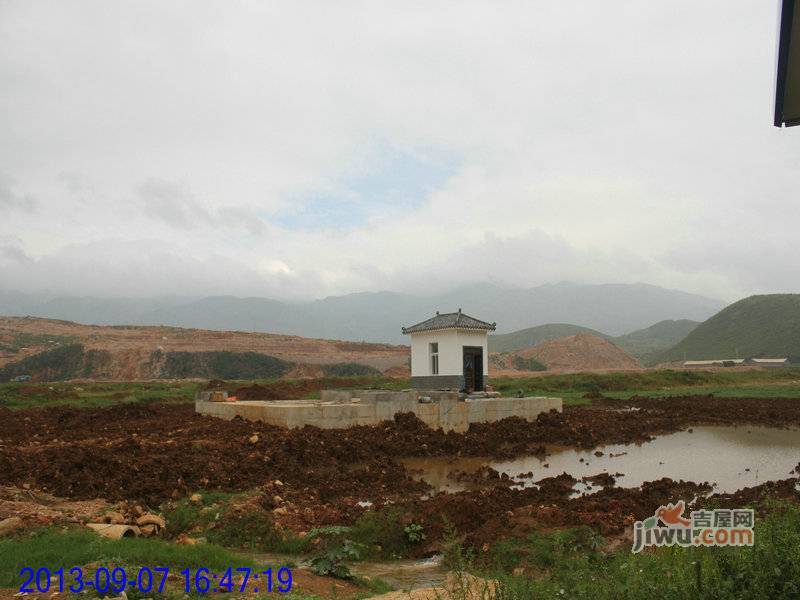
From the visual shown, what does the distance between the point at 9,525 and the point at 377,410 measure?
1174 centimetres

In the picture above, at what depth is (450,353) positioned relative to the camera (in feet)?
74.0

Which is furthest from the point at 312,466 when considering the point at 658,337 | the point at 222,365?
the point at 658,337

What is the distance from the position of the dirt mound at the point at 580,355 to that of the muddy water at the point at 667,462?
50.7 m

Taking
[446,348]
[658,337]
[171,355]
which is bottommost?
[171,355]

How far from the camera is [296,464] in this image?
13.1m

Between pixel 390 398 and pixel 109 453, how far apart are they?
8473 millimetres

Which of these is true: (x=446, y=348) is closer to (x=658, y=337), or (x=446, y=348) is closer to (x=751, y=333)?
(x=751, y=333)

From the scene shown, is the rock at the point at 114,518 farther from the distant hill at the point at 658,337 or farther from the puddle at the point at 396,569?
the distant hill at the point at 658,337

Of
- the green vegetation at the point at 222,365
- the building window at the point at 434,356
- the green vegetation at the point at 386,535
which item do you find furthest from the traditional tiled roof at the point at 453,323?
→ the green vegetation at the point at 222,365

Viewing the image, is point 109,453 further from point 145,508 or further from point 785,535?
point 785,535

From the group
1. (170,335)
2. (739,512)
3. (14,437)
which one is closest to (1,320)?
(170,335)

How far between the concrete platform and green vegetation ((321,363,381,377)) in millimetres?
30752

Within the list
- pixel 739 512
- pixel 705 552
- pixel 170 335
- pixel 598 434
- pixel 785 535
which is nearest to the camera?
pixel 785 535

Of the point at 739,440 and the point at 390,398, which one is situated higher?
the point at 390,398
